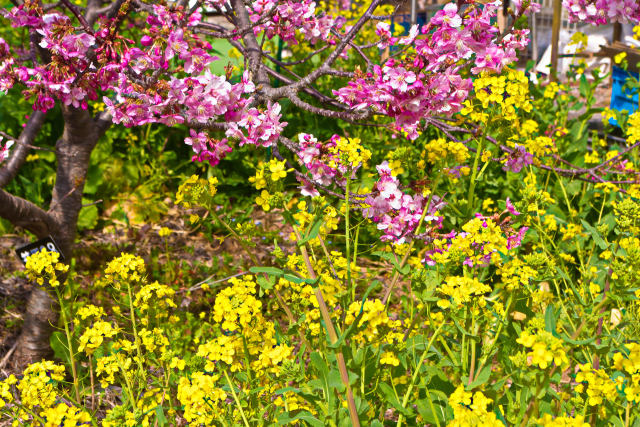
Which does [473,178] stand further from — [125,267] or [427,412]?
[125,267]

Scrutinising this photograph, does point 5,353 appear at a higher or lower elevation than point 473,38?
lower

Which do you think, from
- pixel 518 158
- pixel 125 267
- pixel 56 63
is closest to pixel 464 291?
pixel 125 267

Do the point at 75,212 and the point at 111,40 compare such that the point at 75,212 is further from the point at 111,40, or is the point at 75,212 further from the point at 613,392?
the point at 613,392

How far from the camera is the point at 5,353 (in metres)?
2.79

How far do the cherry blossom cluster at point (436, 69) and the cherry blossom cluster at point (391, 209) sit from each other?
7.3 inches

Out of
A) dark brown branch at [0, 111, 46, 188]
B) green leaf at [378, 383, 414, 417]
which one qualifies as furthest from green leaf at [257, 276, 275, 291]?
dark brown branch at [0, 111, 46, 188]


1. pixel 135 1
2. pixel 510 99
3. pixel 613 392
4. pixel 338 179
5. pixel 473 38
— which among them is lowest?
pixel 613 392

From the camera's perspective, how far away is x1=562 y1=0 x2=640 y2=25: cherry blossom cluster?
2369mm

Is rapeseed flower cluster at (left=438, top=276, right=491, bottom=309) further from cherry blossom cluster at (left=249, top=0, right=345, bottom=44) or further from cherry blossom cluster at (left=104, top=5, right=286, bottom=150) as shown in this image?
cherry blossom cluster at (left=249, top=0, right=345, bottom=44)

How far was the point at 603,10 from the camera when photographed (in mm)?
2459

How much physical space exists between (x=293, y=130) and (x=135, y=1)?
192 cm

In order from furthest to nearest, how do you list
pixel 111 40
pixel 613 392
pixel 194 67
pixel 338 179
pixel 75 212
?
pixel 75 212 → pixel 338 179 → pixel 194 67 → pixel 111 40 → pixel 613 392

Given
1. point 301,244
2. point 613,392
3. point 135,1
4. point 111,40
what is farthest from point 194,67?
point 613,392

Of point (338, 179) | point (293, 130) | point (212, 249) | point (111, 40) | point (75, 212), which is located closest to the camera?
point (111, 40)
